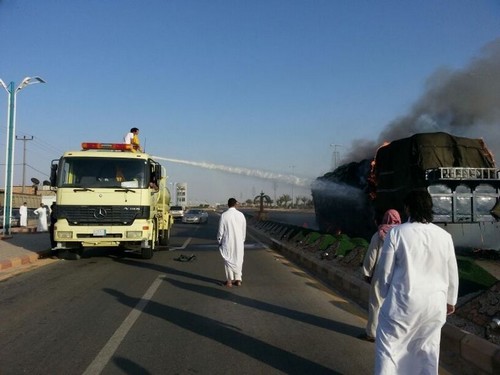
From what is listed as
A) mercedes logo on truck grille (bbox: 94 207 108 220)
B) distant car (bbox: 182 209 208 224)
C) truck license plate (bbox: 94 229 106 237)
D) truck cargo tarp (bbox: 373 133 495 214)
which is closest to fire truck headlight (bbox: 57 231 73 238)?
truck license plate (bbox: 94 229 106 237)

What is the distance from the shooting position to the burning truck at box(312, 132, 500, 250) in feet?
42.2

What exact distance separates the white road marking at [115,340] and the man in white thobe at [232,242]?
161cm

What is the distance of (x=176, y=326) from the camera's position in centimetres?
644

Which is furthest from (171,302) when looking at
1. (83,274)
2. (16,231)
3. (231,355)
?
(16,231)

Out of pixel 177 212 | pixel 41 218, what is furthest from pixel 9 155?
pixel 177 212

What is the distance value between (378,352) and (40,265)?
1164 centimetres

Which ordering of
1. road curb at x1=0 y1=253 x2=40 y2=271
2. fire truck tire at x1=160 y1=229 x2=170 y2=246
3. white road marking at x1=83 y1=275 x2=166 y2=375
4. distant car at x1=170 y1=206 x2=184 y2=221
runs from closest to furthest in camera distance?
white road marking at x1=83 y1=275 x2=166 y2=375 → road curb at x1=0 y1=253 x2=40 y2=271 → fire truck tire at x1=160 y1=229 x2=170 y2=246 → distant car at x1=170 y1=206 x2=184 y2=221

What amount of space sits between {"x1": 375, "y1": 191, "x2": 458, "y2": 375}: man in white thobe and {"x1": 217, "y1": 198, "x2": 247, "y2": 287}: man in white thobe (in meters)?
5.98

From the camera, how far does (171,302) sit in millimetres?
8016

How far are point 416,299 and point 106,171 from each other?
426 inches

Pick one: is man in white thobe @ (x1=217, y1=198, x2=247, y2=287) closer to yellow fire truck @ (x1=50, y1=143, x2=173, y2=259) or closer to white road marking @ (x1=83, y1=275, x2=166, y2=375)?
white road marking @ (x1=83, y1=275, x2=166, y2=375)

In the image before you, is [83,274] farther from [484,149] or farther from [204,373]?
[484,149]

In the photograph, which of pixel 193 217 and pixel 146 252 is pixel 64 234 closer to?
pixel 146 252

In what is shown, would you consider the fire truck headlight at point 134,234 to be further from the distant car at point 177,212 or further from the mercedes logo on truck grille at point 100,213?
the distant car at point 177,212
